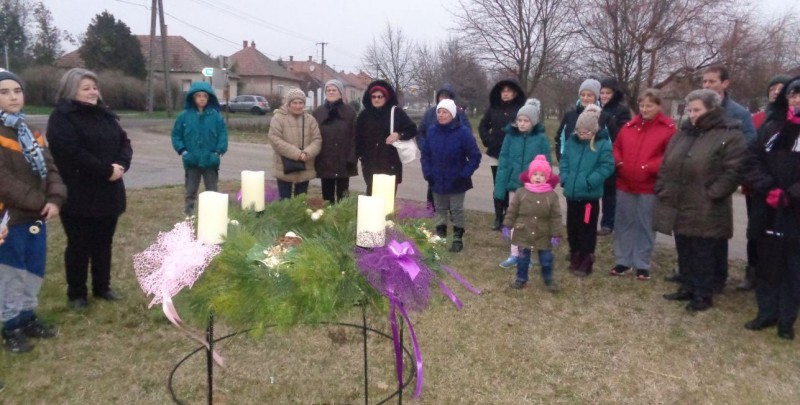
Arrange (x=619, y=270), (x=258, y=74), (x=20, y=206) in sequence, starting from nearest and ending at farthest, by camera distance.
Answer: (x=20, y=206), (x=619, y=270), (x=258, y=74)

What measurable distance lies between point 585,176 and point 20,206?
426 cm

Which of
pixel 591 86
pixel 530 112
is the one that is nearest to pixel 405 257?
pixel 530 112

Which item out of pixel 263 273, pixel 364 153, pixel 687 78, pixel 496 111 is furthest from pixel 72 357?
pixel 687 78

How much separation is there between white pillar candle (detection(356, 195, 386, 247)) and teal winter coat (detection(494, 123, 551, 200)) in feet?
12.7

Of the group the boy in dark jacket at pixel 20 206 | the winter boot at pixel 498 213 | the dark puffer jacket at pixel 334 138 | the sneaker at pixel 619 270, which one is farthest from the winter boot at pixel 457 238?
the boy in dark jacket at pixel 20 206

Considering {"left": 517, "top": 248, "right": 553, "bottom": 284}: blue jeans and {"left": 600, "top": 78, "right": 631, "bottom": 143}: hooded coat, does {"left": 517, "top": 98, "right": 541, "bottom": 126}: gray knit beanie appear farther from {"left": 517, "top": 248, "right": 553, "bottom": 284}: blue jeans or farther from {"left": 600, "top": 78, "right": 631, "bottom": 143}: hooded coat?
{"left": 517, "top": 248, "right": 553, "bottom": 284}: blue jeans

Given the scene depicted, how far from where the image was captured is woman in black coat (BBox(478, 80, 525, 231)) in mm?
7000

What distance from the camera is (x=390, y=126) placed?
20.9 ft

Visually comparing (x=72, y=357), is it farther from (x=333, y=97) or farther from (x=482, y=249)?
(x=482, y=249)

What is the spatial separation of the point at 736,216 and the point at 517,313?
209 inches

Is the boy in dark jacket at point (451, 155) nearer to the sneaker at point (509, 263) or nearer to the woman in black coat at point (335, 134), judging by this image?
the sneaker at point (509, 263)

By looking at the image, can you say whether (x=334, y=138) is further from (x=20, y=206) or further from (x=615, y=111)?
(x=20, y=206)

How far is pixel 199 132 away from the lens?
6555 millimetres

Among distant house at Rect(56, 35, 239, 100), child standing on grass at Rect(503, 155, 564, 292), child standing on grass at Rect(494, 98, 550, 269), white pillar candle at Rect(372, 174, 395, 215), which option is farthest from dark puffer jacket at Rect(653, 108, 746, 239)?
distant house at Rect(56, 35, 239, 100)
